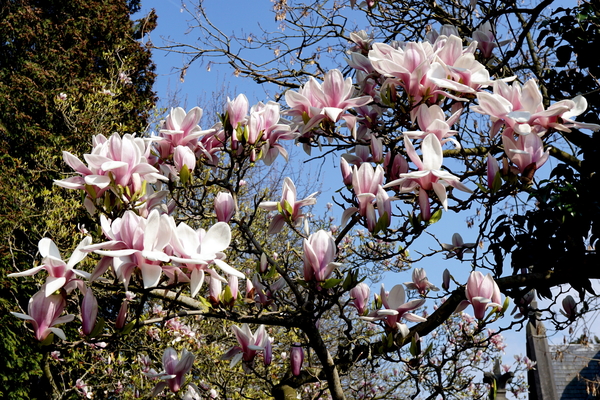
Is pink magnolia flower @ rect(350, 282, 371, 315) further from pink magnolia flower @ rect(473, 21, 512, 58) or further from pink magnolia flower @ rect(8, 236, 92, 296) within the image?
pink magnolia flower @ rect(473, 21, 512, 58)

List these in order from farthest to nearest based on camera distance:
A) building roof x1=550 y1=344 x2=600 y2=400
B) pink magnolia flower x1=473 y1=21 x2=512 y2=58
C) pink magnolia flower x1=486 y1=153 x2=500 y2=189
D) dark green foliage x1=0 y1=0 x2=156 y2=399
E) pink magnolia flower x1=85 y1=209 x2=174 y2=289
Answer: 1. building roof x1=550 y1=344 x2=600 y2=400
2. dark green foliage x1=0 y1=0 x2=156 y2=399
3. pink magnolia flower x1=473 y1=21 x2=512 y2=58
4. pink magnolia flower x1=486 y1=153 x2=500 y2=189
5. pink magnolia flower x1=85 y1=209 x2=174 y2=289

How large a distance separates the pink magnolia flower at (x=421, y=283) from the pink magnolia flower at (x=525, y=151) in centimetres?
58

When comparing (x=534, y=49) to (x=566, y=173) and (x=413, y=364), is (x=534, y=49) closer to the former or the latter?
(x=566, y=173)

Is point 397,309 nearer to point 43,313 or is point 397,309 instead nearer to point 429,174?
point 429,174

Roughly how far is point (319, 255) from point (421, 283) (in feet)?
2.17

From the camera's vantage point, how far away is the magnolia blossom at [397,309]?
5.12 ft

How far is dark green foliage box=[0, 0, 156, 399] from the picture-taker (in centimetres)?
661

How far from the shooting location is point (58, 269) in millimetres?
1244

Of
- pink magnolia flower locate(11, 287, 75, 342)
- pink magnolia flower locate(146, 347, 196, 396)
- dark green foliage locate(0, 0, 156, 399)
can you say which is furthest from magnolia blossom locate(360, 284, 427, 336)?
dark green foliage locate(0, 0, 156, 399)

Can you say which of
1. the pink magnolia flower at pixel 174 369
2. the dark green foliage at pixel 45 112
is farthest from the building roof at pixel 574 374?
the pink magnolia flower at pixel 174 369

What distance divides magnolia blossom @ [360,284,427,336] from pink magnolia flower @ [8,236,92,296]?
0.78m

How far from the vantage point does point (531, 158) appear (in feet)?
4.88

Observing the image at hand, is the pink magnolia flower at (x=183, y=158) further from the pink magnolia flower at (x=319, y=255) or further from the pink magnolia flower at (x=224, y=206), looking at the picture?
the pink magnolia flower at (x=319, y=255)

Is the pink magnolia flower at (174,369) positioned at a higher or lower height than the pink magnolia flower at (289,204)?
lower
